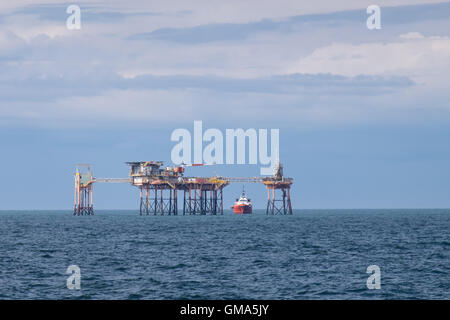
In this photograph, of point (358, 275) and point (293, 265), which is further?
point (293, 265)

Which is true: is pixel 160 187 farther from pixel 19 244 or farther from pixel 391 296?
pixel 391 296

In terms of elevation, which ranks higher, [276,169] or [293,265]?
[276,169]

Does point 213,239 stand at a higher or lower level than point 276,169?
lower

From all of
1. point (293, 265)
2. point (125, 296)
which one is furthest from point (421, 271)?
point (125, 296)
